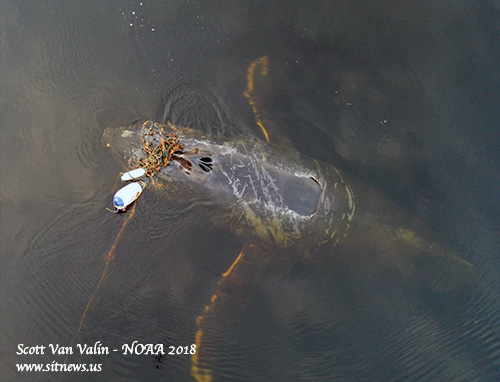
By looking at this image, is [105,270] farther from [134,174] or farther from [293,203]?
[293,203]

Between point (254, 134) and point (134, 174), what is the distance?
1181 mm

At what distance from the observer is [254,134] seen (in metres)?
3.37

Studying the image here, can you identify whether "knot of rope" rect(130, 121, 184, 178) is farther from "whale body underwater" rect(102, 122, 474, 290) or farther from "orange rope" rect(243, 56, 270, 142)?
"orange rope" rect(243, 56, 270, 142)

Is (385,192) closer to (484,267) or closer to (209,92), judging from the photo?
(484,267)

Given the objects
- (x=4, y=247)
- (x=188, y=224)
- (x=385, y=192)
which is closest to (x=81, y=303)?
(x=4, y=247)

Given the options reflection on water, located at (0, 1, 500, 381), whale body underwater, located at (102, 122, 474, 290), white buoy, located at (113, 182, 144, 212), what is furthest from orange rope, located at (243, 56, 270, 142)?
white buoy, located at (113, 182, 144, 212)

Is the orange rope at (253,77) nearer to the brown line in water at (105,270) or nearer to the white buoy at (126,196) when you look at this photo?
the white buoy at (126,196)

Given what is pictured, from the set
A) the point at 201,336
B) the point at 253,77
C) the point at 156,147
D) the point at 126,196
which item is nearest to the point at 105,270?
the point at 126,196

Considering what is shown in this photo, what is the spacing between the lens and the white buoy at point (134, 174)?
3.19 meters

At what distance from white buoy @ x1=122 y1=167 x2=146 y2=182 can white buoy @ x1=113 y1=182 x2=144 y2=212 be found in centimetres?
6

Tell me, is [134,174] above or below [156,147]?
below

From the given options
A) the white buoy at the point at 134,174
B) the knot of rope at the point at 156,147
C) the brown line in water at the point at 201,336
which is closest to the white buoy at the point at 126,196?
the white buoy at the point at 134,174

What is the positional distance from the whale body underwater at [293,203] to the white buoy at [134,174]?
0.13 metres

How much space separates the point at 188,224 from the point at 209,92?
1292mm
